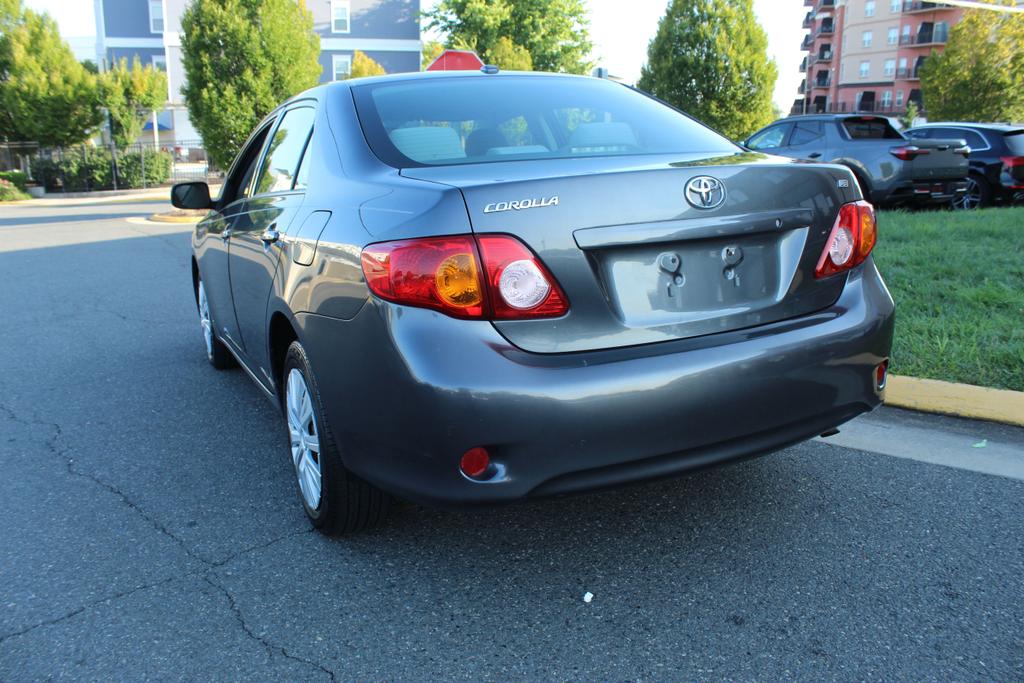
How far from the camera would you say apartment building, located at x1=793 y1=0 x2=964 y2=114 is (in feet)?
233

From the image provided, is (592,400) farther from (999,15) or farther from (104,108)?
(999,15)

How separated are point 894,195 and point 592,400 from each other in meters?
10.3

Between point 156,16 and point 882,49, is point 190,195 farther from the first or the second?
point 882,49

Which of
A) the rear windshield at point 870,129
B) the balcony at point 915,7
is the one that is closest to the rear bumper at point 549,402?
the rear windshield at point 870,129

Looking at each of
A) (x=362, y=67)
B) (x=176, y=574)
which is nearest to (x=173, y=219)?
(x=176, y=574)

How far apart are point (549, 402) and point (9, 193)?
28.0 meters

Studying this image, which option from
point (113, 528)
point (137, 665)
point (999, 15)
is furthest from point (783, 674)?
point (999, 15)

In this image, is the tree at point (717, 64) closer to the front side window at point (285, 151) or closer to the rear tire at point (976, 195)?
the rear tire at point (976, 195)

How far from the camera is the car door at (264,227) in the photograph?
3.24 m

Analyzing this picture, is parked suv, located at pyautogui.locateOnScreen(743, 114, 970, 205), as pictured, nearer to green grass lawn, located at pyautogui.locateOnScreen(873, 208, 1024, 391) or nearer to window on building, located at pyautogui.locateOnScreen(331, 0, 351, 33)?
green grass lawn, located at pyautogui.locateOnScreen(873, 208, 1024, 391)

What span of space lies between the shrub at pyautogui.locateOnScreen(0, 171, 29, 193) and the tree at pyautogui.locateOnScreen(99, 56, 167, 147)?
119 inches

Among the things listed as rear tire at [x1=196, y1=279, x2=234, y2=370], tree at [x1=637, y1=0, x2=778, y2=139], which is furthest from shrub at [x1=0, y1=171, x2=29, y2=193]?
rear tire at [x1=196, y1=279, x2=234, y2=370]

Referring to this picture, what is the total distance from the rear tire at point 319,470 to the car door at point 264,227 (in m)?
0.40

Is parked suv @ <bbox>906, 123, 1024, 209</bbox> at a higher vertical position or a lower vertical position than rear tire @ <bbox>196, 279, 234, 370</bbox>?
higher
